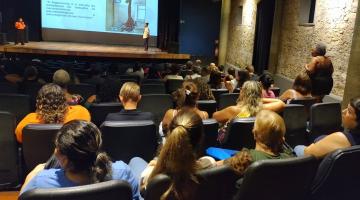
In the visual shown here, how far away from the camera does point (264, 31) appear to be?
31.1ft

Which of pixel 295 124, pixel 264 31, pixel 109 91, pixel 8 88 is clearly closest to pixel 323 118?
pixel 295 124

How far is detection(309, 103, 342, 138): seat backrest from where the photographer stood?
3.27 metres

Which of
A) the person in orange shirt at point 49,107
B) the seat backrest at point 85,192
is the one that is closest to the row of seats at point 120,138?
the person in orange shirt at point 49,107

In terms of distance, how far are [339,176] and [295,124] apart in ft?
4.55

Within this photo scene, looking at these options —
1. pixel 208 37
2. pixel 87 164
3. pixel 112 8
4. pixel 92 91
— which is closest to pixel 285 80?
pixel 92 91

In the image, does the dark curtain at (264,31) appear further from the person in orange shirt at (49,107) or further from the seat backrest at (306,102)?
the person in orange shirt at (49,107)

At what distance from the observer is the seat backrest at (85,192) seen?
1276mm

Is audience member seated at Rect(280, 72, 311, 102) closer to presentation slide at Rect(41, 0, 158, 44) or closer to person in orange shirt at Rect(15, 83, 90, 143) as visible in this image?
person in orange shirt at Rect(15, 83, 90, 143)

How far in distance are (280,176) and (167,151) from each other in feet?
2.05

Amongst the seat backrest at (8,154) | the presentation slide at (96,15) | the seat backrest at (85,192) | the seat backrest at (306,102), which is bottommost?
the seat backrest at (8,154)

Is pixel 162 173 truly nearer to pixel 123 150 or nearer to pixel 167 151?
pixel 167 151

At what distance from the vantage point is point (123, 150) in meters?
2.60

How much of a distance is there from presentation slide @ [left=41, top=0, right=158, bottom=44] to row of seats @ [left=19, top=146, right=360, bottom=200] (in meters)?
10.2

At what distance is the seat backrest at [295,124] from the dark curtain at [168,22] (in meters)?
9.78
